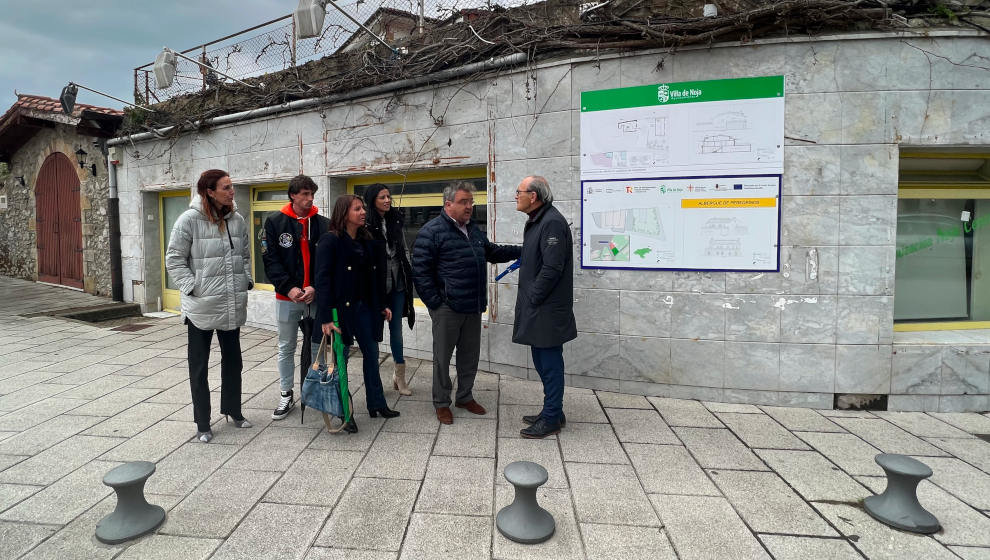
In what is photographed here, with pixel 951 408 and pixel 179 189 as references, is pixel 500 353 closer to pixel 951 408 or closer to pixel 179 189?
pixel 951 408

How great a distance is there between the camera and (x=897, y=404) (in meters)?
4.57

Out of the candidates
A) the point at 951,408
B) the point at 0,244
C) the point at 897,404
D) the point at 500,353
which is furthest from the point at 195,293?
the point at 0,244

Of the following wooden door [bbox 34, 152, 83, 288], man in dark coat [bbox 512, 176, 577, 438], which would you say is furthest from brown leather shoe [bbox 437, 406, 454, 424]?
wooden door [bbox 34, 152, 83, 288]

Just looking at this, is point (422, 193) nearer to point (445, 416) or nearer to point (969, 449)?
point (445, 416)

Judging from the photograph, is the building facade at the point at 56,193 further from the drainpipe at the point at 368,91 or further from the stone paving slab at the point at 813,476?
the stone paving slab at the point at 813,476

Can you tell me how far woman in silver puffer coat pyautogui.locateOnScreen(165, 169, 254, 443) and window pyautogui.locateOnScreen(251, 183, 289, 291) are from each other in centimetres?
422

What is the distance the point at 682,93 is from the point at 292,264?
3775 mm

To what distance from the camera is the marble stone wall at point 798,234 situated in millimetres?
4410

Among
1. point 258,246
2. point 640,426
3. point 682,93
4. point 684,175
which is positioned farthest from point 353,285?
point 258,246

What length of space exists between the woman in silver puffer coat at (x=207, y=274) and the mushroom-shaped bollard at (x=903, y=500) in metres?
4.30

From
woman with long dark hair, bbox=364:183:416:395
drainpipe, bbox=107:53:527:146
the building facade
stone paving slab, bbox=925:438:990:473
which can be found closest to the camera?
stone paving slab, bbox=925:438:990:473

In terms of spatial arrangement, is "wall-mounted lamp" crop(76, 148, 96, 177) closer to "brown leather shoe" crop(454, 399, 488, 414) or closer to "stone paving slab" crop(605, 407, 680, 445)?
"brown leather shoe" crop(454, 399, 488, 414)

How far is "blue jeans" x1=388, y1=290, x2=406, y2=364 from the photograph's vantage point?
4.71 m

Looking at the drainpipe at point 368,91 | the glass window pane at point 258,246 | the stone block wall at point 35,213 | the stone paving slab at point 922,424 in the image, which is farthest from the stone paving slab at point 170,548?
the stone block wall at point 35,213
